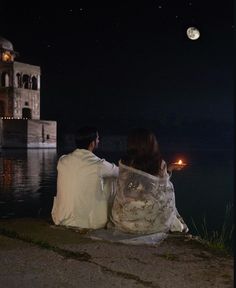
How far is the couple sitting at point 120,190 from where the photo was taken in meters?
4.23

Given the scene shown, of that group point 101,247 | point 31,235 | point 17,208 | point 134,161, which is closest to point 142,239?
point 101,247

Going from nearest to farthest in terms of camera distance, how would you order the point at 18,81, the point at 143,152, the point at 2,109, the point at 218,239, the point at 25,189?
the point at 143,152 < the point at 218,239 < the point at 25,189 < the point at 2,109 < the point at 18,81

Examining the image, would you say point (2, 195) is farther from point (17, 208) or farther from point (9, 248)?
point (9, 248)

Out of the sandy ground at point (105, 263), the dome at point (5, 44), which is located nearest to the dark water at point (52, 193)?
the sandy ground at point (105, 263)

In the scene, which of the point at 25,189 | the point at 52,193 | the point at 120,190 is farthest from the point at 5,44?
the point at 120,190

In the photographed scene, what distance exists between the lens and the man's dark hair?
4.69 metres

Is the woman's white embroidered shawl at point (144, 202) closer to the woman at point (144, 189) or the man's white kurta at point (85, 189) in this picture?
the woman at point (144, 189)

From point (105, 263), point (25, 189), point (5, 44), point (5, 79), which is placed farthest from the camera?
point (5, 44)

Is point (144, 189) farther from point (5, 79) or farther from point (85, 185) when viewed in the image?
point (5, 79)

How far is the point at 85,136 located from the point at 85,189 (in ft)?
1.68

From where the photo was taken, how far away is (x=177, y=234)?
14.4 ft

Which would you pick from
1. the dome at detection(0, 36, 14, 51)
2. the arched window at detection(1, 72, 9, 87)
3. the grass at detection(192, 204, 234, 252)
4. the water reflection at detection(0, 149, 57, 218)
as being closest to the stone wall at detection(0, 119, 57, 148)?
the arched window at detection(1, 72, 9, 87)

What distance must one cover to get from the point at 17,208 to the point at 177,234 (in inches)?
396

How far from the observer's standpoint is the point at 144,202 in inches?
167
